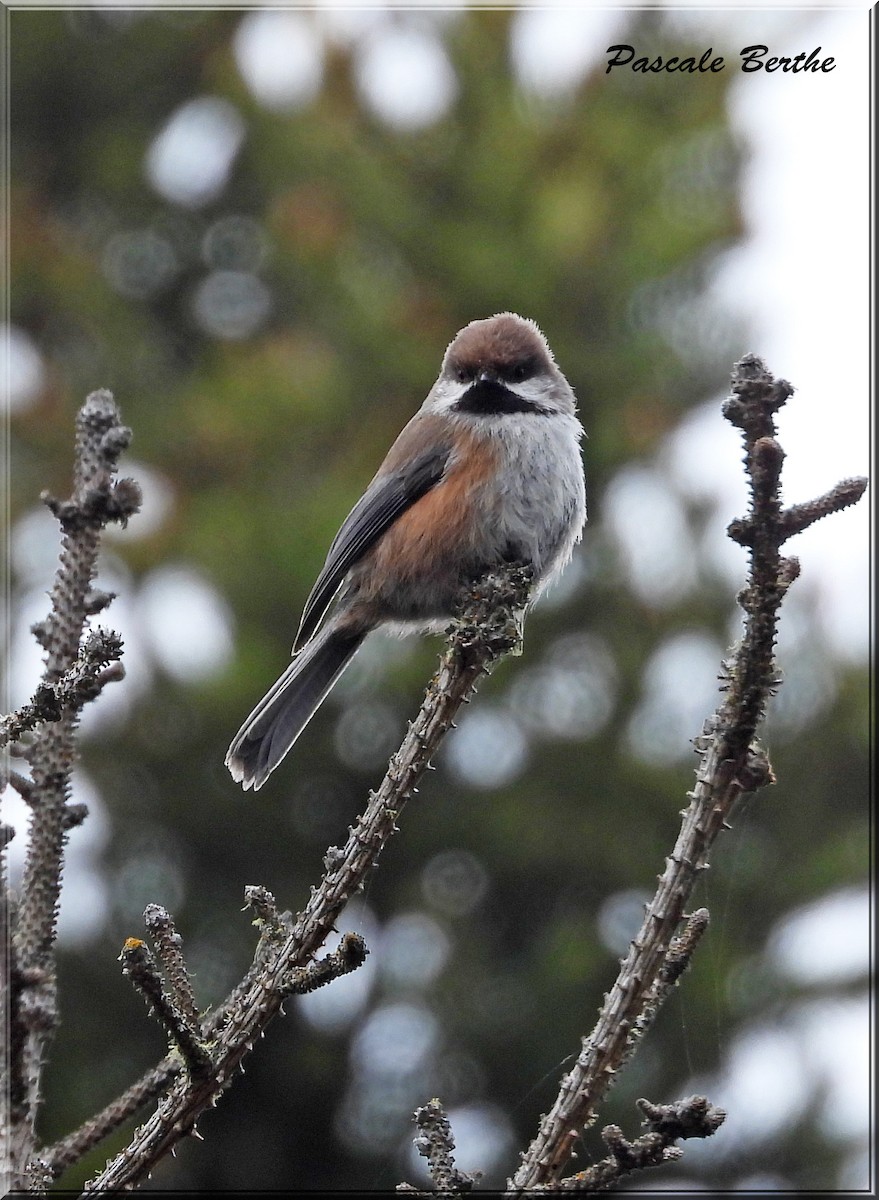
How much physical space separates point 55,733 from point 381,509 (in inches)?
83.6

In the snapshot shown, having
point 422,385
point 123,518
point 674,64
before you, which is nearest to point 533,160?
point 674,64

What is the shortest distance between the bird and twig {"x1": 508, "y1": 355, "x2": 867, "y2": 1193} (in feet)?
4.86

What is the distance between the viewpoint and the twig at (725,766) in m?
1.54

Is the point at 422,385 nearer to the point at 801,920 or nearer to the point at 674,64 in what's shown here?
the point at 674,64

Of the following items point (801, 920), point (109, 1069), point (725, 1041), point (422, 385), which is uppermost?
point (422, 385)

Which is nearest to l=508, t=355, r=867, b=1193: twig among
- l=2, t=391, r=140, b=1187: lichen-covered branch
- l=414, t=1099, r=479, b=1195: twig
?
l=414, t=1099, r=479, b=1195: twig

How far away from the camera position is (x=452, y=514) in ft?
11.0

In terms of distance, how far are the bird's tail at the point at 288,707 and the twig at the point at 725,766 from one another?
1.44 metres

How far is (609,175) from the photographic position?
18.9 feet

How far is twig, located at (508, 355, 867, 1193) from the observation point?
1545 mm

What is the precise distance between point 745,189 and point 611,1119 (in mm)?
3958

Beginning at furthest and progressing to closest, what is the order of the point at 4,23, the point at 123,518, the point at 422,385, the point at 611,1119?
1. the point at 422,385
2. the point at 611,1119
3. the point at 4,23
4. the point at 123,518

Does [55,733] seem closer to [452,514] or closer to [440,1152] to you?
[440,1152]

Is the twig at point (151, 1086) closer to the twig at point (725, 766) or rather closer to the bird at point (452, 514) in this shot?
the twig at point (725, 766)
